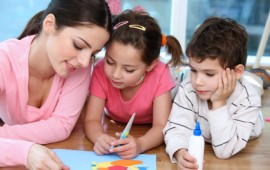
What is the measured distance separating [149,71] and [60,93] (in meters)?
0.29

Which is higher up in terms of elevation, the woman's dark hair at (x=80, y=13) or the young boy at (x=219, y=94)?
the woman's dark hair at (x=80, y=13)

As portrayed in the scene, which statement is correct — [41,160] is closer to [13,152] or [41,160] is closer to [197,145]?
[13,152]

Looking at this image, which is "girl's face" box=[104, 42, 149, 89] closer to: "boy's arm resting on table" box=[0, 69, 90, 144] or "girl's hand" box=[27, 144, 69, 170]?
"boy's arm resting on table" box=[0, 69, 90, 144]

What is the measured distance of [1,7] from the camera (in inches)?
81.7

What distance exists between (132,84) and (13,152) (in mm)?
424

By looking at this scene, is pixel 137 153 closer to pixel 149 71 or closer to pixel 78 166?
pixel 78 166

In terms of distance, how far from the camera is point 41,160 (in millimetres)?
934

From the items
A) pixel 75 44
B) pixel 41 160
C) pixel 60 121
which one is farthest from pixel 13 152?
pixel 75 44

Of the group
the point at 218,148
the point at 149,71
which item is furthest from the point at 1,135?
the point at 218,148

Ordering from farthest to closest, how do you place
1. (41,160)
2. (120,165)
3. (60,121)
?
(60,121) → (120,165) → (41,160)

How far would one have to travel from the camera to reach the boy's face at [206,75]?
1067 millimetres

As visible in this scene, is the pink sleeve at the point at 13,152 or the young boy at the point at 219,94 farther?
the young boy at the point at 219,94

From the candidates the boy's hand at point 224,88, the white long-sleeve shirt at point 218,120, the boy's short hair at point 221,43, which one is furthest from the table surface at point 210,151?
the boy's short hair at point 221,43

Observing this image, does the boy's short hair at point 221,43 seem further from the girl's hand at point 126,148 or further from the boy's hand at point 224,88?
the girl's hand at point 126,148
